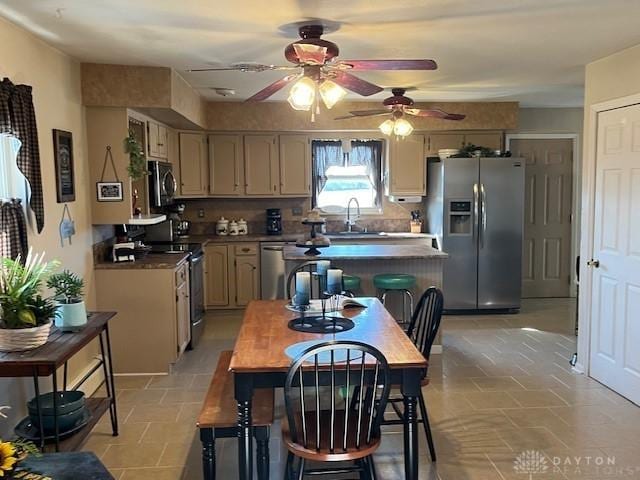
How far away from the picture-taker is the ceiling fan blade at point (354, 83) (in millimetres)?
3092

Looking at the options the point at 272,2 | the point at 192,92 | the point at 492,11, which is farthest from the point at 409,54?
the point at 192,92

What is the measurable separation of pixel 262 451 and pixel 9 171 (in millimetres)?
2059

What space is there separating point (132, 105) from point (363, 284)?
2.41 m

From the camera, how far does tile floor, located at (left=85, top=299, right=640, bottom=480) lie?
3.00 metres

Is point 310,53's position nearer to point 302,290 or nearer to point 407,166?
point 302,290

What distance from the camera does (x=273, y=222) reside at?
6828mm

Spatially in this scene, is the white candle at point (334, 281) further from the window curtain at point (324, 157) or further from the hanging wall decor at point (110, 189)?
the window curtain at point (324, 157)

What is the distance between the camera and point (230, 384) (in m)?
2.95

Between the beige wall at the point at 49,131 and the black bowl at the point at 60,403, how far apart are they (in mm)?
247

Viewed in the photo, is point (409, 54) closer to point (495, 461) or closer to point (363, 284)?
point (363, 284)

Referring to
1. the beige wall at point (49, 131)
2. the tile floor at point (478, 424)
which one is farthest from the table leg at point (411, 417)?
the beige wall at point (49, 131)

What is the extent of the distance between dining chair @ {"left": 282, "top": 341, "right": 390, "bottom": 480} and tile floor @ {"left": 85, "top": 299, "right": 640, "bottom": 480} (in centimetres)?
63

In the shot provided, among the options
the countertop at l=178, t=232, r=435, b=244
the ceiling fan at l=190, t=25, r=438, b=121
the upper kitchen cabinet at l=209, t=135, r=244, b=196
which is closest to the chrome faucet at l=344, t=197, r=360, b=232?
the countertop at l=178, t=232, r=435, b=244

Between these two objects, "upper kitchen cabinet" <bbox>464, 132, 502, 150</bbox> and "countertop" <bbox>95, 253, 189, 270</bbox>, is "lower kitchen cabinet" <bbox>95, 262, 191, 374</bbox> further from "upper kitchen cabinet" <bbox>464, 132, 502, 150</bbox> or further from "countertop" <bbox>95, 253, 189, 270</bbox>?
"upper kitchen cabinet" <bbox>464, 132, 502, 150</bbox>
